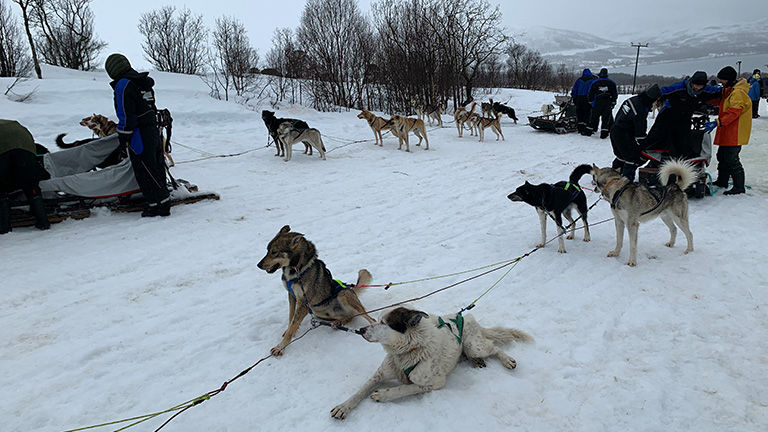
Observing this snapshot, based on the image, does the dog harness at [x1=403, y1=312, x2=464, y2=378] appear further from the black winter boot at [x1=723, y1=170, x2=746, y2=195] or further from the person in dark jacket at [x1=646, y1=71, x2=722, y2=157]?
the black winter boot at [x1=723, y1=170, x2=746, y2=195]

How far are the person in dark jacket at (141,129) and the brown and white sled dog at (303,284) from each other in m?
3.73

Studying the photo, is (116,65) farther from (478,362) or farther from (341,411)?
(478,362)

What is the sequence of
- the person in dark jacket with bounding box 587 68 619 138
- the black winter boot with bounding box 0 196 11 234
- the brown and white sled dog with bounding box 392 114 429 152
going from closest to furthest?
the black winter boot with bounding box 0 196 11 234 → the brown and white sled dog with bounding box 392 114 429 152 → the person in dark jacket with bounding box 587 68 619 138

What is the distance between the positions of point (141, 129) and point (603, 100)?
12.3 metres

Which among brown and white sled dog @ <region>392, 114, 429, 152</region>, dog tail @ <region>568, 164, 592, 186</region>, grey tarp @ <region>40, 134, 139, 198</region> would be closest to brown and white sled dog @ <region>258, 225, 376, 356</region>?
dog tail @ <region>568, 164, 592, 186</region>

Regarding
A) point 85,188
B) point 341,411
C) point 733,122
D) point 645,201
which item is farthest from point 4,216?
point 733,122

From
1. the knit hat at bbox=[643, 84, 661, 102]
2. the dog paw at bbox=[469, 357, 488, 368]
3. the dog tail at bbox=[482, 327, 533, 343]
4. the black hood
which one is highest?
the black hood

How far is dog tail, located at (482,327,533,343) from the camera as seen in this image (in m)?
3.00

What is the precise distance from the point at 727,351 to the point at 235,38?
21.6 m

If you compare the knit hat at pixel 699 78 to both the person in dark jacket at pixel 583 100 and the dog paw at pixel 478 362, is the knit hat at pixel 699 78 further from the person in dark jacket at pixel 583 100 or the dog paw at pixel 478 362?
the person in dark jacket at pixel 583 100

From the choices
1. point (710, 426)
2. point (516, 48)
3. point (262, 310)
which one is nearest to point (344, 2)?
point (262, 310)

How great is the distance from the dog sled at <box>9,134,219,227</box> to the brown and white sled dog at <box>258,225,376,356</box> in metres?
4.14

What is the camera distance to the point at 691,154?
636 cm

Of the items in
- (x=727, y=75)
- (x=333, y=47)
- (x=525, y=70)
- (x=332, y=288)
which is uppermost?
(x=525, y=70)
